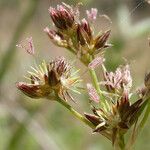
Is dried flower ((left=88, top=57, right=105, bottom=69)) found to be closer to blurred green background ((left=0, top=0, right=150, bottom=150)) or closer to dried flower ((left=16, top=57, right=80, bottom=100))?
dried flower ((left=16, top=57, right=80, bottom=100))

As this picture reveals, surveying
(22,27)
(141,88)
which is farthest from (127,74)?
(22,27)

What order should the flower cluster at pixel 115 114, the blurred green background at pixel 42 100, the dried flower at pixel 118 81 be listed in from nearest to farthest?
the flower cluster at pixel 115 114 < the dried flower at pixel 118 81 < the blurred green background at pixel 42 100

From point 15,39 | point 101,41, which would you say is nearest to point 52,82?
point 101,41

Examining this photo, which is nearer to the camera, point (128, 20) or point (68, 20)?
point (68, 20)

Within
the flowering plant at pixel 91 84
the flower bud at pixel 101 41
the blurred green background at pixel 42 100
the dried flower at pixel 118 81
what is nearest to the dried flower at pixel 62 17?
the flowering plant at pixel 91 84

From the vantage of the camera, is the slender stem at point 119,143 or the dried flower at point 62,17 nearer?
the slender stem at point 119,143

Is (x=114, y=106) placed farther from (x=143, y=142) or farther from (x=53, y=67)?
(x=143, y=142)

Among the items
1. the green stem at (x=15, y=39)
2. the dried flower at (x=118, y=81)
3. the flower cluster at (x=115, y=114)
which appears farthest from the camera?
the green stem at (x=15, y=39)

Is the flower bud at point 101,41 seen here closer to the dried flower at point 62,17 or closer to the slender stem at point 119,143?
the dried flower at point 62,17
